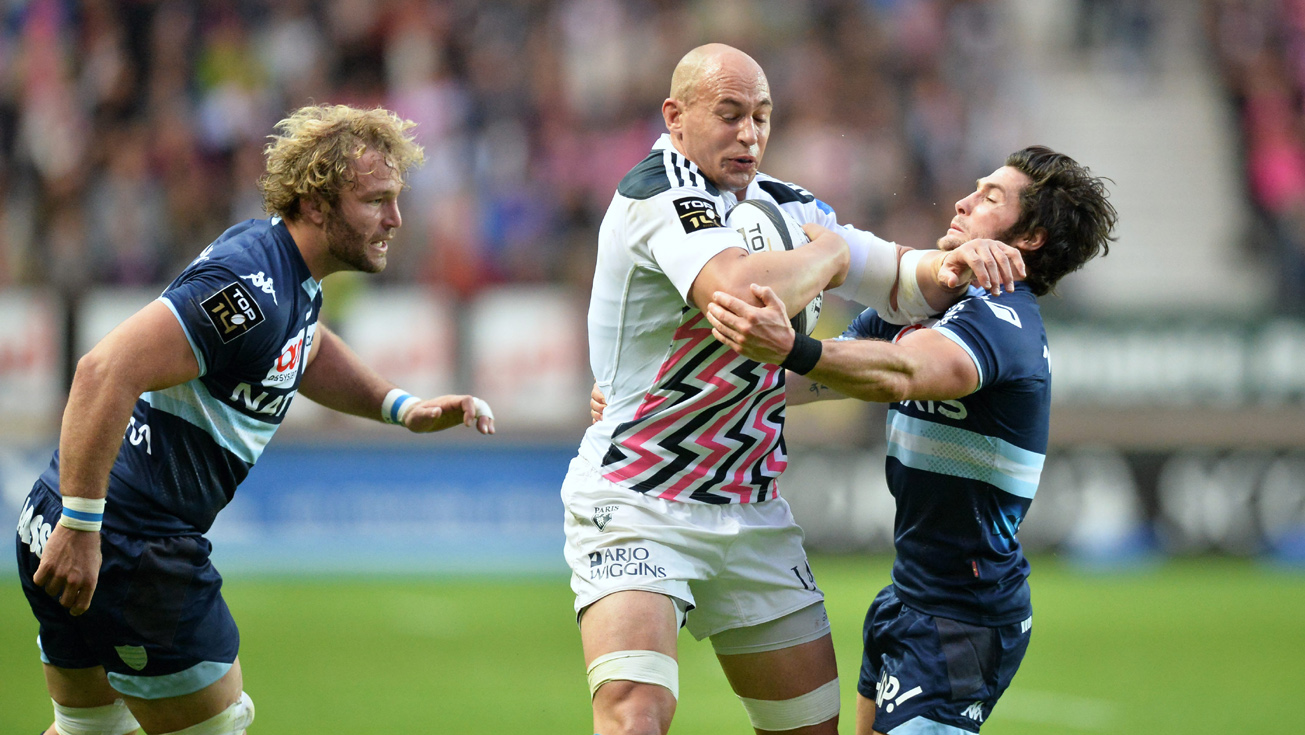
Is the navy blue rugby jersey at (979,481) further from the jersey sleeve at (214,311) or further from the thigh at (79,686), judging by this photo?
the thigh at (79,686)

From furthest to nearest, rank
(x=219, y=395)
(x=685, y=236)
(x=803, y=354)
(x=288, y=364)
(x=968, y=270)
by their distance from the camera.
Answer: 1. (x=288, y=364)
2. (x=219, y=395)
3. (x=968, y=270)
4. (x=685, y=236)
5. (x=803, y=354)

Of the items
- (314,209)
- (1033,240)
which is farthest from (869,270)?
(314,209)

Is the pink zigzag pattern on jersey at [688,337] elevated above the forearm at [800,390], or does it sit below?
above

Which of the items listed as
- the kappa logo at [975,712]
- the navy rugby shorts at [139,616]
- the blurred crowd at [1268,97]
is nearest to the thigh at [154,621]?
the navy rugby shorts at [139,616]

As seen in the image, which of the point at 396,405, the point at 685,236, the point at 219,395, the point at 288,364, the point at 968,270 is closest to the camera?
the point at 685,236

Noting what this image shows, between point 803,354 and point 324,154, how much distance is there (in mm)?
1849

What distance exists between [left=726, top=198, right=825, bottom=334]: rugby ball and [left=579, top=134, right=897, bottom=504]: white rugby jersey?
0.26 ft

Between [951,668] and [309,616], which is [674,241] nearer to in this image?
[951,668]

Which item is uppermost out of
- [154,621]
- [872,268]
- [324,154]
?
[324,154]

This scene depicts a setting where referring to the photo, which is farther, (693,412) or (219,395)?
(219,395)

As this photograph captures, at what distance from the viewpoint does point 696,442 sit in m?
4.65

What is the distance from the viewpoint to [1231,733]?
8.27 meters

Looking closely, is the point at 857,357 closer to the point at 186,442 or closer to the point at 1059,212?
the point at 1059,212

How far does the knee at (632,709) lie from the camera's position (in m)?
4.28
